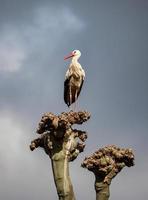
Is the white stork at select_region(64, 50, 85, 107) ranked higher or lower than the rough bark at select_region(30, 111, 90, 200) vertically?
higher

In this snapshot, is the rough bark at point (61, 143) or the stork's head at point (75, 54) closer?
the rough bark at point (61, 143)

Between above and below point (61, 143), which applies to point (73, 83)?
above

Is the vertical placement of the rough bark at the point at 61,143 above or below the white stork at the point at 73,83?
below

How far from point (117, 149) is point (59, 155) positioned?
59.5 inches

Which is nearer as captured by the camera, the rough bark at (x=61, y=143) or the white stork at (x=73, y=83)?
the rough bark at (x=61, y=143)

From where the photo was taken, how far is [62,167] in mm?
13984

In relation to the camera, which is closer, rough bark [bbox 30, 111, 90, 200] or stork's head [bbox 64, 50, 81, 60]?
rough bark [bbox 30, 111, 90, 200]

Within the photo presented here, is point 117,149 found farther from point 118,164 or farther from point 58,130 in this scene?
point 58,130

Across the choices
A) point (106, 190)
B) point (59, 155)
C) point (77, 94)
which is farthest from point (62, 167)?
point (77, 94)

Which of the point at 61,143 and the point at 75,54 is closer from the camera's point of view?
the point at 61,143

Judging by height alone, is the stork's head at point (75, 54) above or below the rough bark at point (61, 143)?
above

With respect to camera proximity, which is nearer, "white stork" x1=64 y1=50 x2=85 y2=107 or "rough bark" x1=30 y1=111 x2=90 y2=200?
"rough bark" x1=30 y1=111 x2=90 y2=200

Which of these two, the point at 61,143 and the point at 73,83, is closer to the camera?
the point at 61,143

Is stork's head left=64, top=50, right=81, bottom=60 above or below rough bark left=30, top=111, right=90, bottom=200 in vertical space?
above
